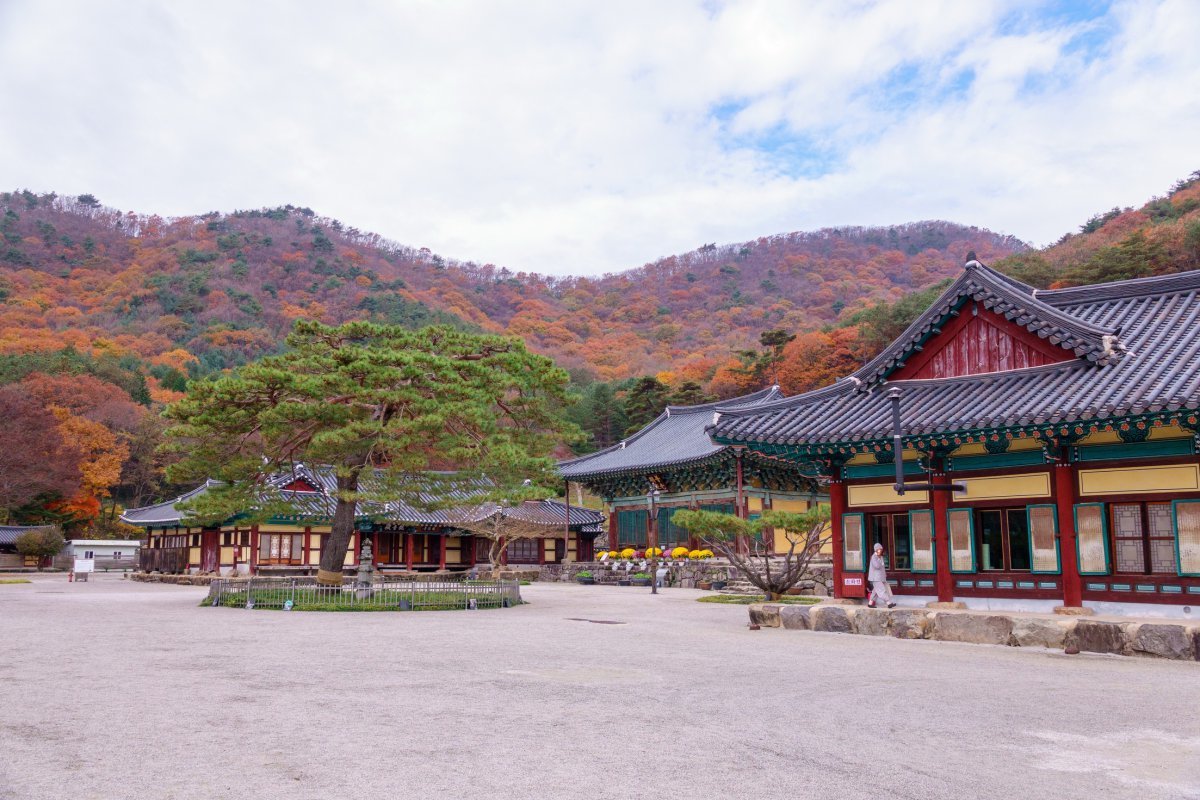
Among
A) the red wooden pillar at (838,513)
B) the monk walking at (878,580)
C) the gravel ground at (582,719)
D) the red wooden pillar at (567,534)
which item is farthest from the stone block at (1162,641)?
the red wooden pillar at (567,534)

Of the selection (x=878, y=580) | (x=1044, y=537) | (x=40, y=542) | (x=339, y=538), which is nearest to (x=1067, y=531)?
(x=1044, y=537)

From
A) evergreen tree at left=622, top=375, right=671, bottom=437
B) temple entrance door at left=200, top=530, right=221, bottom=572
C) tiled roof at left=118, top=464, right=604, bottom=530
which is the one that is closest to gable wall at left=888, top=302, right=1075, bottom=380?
tiled roof at left=118, top=464, right=604, bottom=530

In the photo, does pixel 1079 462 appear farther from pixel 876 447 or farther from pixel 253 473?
pixel 253 473

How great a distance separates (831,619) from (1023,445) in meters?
5.03

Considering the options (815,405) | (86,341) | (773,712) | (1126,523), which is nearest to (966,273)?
(815,405)

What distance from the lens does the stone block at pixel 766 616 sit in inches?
732

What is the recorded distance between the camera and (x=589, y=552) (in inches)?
2116

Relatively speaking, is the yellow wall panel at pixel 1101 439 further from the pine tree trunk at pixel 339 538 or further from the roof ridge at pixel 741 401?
the roof ridge at pixel 741 401

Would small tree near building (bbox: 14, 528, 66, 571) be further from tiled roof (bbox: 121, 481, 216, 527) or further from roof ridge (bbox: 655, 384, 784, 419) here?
roof ridge (bbox: 655, 384, 784, 419)

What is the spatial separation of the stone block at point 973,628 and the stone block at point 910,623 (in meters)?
0.21

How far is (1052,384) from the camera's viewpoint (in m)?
16.5

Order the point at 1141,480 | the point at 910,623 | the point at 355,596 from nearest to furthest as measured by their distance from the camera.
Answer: the point at 1141,480 → the point at 910,623 → the point at 355,596

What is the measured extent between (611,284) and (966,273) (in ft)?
412

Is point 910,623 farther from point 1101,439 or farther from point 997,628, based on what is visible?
point 1101,439
